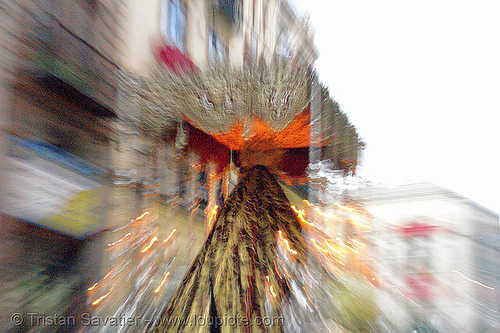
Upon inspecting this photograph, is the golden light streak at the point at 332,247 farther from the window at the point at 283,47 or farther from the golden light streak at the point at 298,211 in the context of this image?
the window at the point at 283,47


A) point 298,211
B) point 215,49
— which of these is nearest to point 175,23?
point 215,49

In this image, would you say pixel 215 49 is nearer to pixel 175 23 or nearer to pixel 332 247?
pixel 175 23

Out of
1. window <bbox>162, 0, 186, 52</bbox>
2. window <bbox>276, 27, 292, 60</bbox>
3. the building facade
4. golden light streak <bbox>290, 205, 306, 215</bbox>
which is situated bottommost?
the building facade

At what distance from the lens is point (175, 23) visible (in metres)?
0.71

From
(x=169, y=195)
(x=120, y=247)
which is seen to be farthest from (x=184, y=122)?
(x=120, y=247)

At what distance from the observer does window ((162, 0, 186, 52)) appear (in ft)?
2.21

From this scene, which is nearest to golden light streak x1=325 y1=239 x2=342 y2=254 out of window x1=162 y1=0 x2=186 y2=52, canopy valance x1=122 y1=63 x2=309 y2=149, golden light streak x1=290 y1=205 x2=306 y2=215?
golden light streak x1=290 y1=205 x2=306 y2=215

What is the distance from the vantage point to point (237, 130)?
20.1 inches

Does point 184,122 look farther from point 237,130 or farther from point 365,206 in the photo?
point 365,206

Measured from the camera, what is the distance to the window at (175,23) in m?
0.67

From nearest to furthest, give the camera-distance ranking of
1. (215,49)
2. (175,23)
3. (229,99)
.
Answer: (229,99)
(215,49)
(175,23)

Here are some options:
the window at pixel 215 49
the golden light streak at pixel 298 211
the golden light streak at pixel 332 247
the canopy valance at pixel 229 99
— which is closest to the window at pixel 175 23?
the window at pixel 215 49

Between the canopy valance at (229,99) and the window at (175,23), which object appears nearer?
the canopy valance at (229,99)

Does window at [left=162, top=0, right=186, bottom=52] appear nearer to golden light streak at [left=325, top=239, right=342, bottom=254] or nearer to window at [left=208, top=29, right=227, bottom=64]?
window at [left=208, top=29, right=227, bottom=64]
